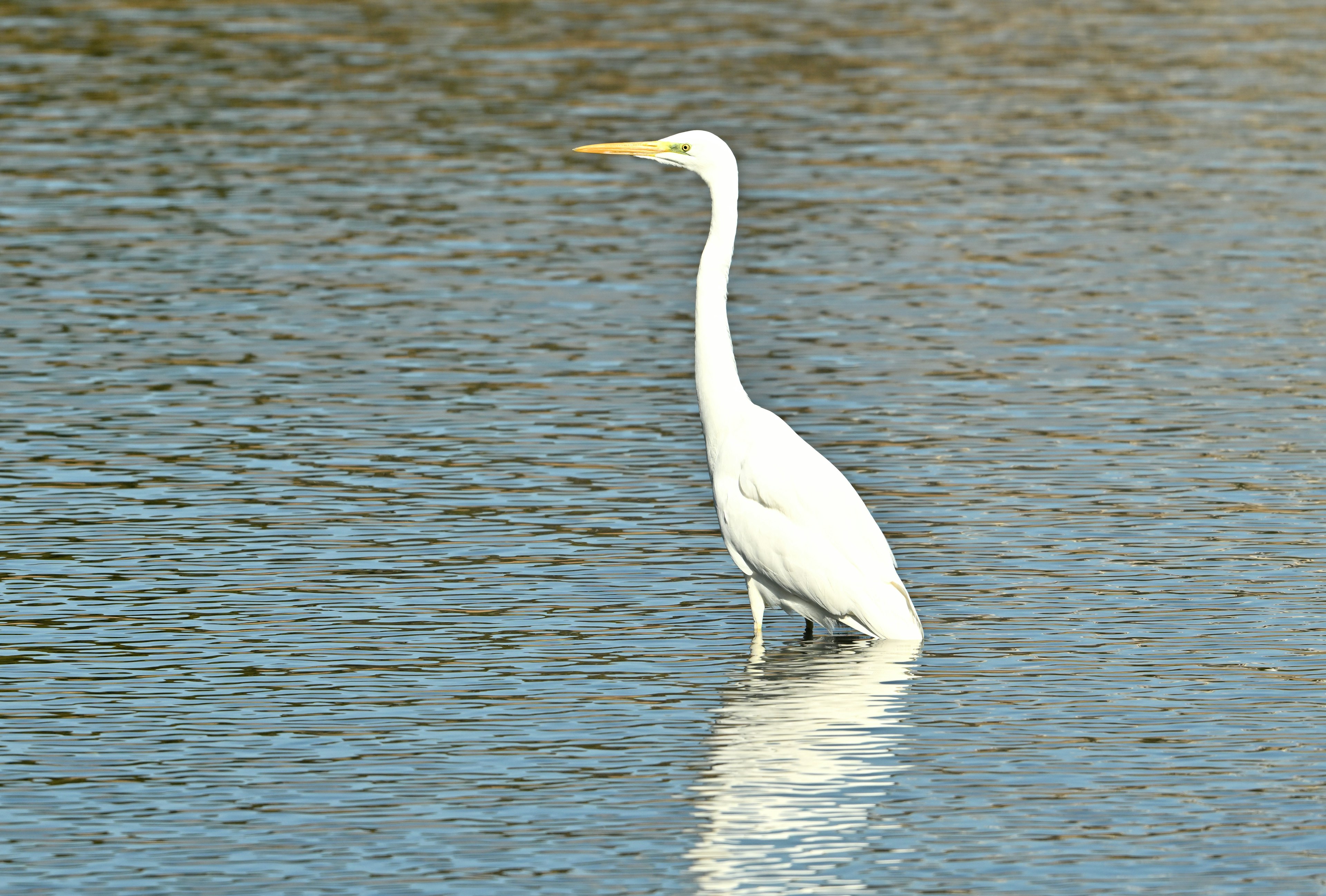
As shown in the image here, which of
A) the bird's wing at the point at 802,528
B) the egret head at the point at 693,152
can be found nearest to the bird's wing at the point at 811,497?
the bird's wing at the point at 802,528

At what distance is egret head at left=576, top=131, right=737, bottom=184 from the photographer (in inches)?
581

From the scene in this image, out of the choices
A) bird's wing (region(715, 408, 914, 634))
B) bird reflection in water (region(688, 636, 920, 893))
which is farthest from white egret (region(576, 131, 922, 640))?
bird reflection in water (region(688, 636, 920, 893))

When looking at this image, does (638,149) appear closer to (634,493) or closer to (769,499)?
(769,499)

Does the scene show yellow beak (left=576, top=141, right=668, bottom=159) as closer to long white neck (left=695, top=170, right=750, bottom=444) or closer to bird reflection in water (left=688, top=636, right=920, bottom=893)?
long white neck (left=695, top=170, right=750, bottom=444)

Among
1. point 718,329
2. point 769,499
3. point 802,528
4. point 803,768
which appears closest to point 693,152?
point 718,329

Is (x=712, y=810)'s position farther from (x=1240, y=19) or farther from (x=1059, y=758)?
(x=1240, y=19)

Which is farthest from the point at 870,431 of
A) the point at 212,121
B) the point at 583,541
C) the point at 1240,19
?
the point at 1240,19

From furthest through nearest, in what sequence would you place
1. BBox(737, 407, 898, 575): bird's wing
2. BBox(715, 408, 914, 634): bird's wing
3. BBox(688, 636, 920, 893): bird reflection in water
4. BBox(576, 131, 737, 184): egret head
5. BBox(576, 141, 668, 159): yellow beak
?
BBox(576, 141, 668, 159): yellow beak, BBox(576, 131, 737, 184): egret head, BBox(737, 407, 898, 575): bird's wing, BBox(715, 408, 914, 634): bird's wing, BBox(688, 636, 920, 893): bird reflection in water

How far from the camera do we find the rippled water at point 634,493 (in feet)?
35.7

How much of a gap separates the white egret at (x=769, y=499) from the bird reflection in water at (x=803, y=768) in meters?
0.28

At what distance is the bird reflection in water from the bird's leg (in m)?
0.08

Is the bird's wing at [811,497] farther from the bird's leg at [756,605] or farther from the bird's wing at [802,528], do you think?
the bird's leg at [756,605]

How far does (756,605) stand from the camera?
14.1 meters

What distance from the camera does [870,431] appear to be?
63.0 ft
